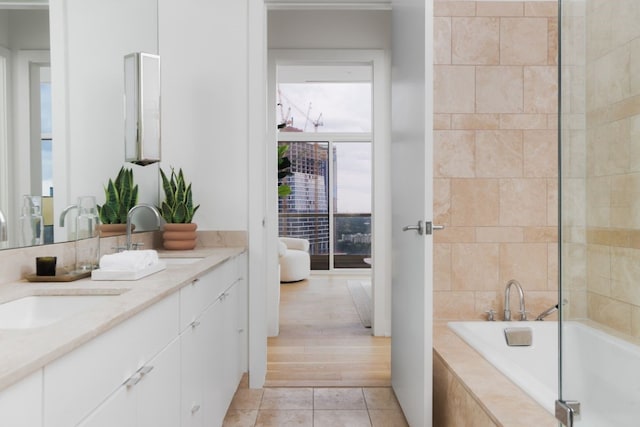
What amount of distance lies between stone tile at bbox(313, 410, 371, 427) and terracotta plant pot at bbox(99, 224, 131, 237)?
4.34 ft

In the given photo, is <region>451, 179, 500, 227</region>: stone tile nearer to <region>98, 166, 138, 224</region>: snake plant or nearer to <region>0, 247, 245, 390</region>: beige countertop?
<region>0, 247, 245, 390</region>: beige countertop

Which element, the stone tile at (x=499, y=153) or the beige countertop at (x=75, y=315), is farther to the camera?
the stone tile at (x=499, y=153)

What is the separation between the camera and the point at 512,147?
2.56 metres

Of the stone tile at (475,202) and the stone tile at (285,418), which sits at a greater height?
the stone tile at (475,202)

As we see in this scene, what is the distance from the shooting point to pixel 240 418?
2320mm

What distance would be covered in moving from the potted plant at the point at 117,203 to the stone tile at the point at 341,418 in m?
1.34

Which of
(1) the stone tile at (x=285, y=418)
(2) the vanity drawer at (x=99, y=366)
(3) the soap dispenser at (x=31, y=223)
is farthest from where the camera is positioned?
(1) the stone tile at (x=285, y=418)

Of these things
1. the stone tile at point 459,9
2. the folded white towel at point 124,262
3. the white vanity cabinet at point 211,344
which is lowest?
the white vanity cabinet at point 211,344

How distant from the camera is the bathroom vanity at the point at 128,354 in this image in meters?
0.74

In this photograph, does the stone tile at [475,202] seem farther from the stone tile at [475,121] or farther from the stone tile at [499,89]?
the stone tile at [499,89]

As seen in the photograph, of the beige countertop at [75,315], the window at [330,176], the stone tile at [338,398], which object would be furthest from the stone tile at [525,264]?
the window at [330,176]

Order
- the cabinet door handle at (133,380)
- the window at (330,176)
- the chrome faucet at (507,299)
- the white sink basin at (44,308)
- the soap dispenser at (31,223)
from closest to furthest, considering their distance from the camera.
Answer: the cabinet door handle at (133,380) → the white sink basin at (44,308) → the soap dispenser at (31,223) → the chrome faucet at (507,299) → the window at (330,176)

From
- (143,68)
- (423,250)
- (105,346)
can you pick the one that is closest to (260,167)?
(143,68)

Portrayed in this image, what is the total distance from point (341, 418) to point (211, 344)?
2.74ft
